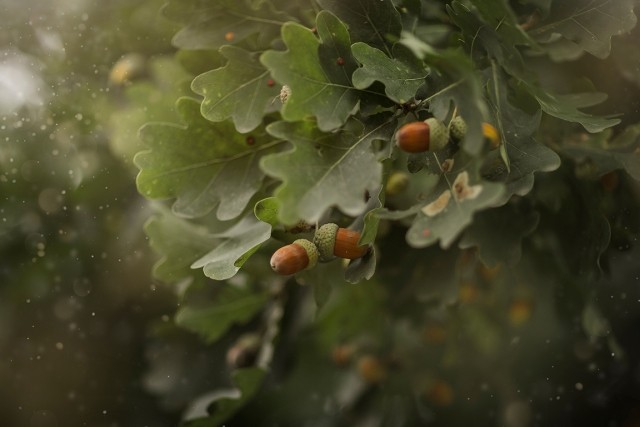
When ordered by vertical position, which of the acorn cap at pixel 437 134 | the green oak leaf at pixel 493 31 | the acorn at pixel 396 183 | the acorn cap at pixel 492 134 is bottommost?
the acorn at pixel 396 183

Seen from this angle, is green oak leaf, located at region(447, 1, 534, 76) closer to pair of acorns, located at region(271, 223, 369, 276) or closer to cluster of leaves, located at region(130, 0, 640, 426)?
cluster of leaves, located at region(130, 0, 640, 426)

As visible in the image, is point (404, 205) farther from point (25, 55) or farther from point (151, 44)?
point (25, 55)

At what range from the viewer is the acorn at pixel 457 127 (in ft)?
2.07

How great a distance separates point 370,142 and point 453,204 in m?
0.11

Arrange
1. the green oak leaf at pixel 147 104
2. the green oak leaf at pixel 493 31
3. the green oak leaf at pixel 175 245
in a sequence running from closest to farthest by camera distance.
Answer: the green oak leaf at pixel 493 31, the green oak leaf at pixel 175 245, the green oak leaf at pixel 147 104

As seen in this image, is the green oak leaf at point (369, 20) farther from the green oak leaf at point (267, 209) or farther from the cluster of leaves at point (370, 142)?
the green oak leaf at point (267, 209)

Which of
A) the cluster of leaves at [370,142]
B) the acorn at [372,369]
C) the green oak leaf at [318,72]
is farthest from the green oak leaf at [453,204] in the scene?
the acorn at [372,369]

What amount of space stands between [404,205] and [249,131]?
11.3 inches

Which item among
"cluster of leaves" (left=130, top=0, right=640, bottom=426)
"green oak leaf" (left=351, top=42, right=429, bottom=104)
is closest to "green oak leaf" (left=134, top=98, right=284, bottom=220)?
"cluster of leaves" (left=130, top=0, right=640, bottom=426)

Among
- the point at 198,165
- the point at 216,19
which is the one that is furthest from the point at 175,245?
the point at 216,19

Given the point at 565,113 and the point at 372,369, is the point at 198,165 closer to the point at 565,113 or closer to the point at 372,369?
the point at 565,113

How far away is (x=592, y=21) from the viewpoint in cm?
76

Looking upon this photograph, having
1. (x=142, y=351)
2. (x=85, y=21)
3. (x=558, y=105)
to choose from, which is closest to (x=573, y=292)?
(x=558, y=105)

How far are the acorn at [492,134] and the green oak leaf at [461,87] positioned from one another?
4 cm
